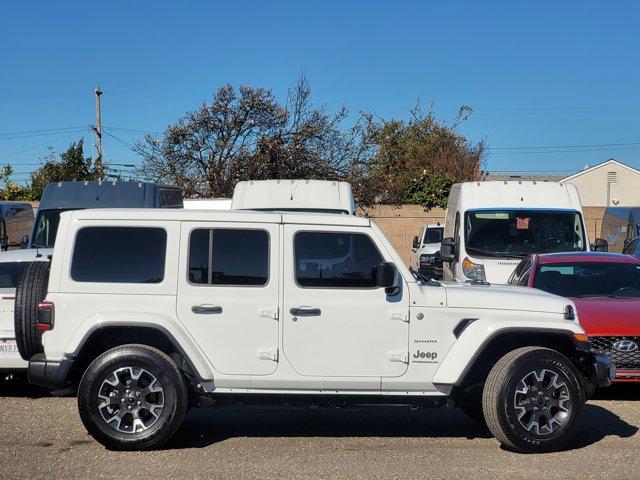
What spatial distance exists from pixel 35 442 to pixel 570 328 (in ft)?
15.3

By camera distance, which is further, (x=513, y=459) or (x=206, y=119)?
(x=206, y=119)

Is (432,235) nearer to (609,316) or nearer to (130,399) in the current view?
(609,316)

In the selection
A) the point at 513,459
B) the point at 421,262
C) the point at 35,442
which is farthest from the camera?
the point at 421,262

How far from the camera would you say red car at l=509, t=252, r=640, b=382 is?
906 centimetres

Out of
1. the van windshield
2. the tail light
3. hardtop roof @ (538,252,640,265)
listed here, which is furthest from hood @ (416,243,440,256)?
the tail light

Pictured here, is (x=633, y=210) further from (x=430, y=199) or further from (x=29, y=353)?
(x=29, y=353)

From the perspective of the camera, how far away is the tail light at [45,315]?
7.04m

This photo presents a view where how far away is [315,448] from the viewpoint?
24.1 feet

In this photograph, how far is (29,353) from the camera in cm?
738

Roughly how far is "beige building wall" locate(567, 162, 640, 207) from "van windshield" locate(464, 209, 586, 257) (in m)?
58.4

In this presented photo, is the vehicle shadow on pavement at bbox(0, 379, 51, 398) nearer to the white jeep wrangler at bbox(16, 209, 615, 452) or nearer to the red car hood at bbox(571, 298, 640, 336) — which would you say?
the white jeep wrangler at bbox(16, 209, 615, 452)

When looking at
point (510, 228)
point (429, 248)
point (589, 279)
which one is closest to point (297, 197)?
point (510, 228)

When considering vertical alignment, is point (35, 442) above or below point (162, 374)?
below

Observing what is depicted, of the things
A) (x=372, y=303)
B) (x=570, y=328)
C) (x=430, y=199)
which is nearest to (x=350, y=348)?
(x=372, y=303)
